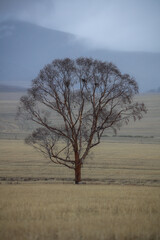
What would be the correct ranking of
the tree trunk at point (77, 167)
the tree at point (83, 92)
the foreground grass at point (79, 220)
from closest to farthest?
1. the foreground grass at point (79, 220)
2. the tree at point (83, 92)
3. the tree trunk at point (77, 167)

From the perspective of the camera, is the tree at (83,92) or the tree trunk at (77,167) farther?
the tree trunk at (77,167)

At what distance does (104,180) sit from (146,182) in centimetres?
326

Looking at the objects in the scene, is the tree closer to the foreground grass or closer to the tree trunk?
the tree trunk

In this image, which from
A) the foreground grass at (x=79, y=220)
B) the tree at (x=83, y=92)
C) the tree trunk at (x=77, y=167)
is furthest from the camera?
the tree trunk at (x=77, y=167)

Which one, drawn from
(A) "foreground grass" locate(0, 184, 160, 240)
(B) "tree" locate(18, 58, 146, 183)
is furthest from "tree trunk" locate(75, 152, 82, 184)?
(A) "foreground grass" locate(0, 184, 160, 240)

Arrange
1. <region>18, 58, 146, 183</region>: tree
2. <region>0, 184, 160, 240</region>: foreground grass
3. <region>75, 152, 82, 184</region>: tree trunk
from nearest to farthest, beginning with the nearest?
1. <region>0, 184, 160, 240</region>: foreground grass
2. <region>18, 58, 146, 183</region>: tree
3. <region>75, 152, 82, 184</region>: tree trunk

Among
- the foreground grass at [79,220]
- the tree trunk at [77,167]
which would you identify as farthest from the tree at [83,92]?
the foreground grass at [79,220]

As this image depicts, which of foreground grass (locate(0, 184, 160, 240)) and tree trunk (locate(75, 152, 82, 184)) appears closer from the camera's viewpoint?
foreground grass (locate(0, 184, 160, 240))

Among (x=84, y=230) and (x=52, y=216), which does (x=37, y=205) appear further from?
(x=84, y=230)

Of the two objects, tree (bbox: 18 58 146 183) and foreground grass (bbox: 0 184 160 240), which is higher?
tree (bbox: 18 58 146 183)

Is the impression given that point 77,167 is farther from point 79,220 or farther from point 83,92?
point 79,220

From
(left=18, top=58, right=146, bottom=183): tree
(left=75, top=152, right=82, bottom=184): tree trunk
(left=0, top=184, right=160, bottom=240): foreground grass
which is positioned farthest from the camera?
(left=75, top=152, right=82, bottom=184): tree trunk

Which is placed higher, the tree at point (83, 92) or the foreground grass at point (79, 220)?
the tree at point (83, 92)

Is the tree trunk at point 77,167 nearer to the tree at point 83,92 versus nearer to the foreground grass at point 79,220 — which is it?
the tree at point 83,92
